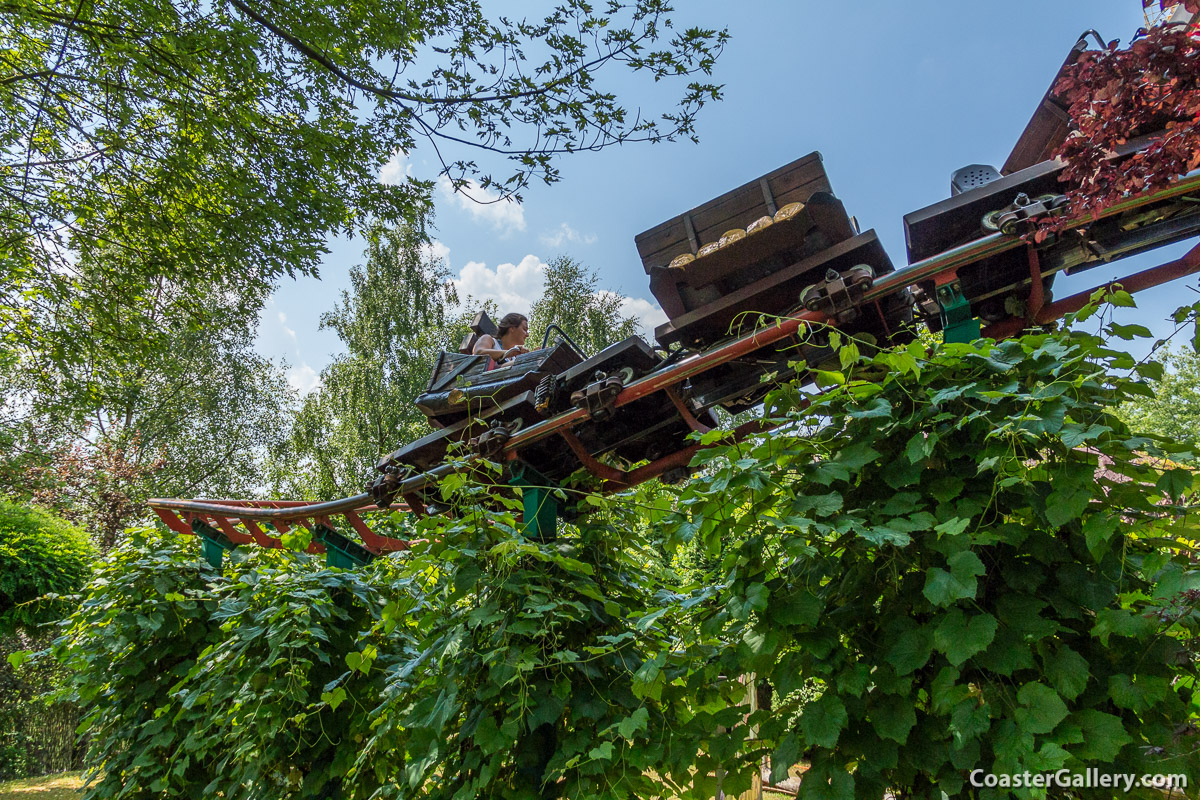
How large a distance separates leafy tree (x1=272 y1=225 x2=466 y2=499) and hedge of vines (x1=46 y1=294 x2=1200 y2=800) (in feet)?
36.8

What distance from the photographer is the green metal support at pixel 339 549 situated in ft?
13.3

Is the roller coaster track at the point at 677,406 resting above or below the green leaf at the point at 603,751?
above

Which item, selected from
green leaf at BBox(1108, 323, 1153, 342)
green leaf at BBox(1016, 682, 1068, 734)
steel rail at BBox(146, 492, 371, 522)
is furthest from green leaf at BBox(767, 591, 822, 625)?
steel rail at BBox(146, 492, 371, 522)

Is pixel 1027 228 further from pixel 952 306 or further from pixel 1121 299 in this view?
pixel 1121 299

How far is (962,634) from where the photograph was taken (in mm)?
1198

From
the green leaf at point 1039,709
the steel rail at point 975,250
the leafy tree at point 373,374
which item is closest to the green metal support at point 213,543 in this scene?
the steel rail at point 975,250

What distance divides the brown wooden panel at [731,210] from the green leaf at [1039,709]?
5.56 feet

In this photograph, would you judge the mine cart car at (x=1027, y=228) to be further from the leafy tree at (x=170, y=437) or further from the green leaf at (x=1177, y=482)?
the leafy tree at (x=170, y=437)

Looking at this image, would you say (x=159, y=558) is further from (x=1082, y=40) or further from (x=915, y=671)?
(x=1082, y=40)

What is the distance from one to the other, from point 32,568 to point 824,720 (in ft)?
25.9

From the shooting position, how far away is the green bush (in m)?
6.20

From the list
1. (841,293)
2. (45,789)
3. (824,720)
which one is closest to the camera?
(824,720)

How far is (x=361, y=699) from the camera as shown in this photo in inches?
119

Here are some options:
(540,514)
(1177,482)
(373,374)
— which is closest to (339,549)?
(540,514)
